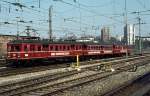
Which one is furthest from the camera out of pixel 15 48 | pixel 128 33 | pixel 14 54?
pixel 128 33

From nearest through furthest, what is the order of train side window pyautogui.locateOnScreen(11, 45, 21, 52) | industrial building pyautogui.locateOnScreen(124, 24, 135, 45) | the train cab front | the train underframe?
the train cab front
train side window pyautogui.locateOnScreen(11, 45, 21, 52)
the train underframe
industrial building pyautogui.locateOnScreen(124, 24, 135, 45)

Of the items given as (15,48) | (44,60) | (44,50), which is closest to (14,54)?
(15,48)

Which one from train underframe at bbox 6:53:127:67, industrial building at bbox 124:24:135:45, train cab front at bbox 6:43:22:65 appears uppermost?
industrial building at bbox 124:24:135:45

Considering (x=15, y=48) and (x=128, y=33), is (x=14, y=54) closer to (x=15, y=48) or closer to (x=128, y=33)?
(x=15, y=48)

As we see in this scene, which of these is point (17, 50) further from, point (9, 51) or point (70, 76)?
point (70, 76)

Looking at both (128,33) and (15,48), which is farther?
(128,33)

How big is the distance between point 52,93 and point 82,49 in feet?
109

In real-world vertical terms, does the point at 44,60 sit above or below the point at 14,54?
below

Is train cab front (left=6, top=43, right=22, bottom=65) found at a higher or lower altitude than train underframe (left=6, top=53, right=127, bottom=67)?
higher

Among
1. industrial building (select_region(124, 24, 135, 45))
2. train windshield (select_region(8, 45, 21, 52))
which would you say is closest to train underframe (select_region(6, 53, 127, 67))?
train windshield (select_region(8, 45, 21, 52))

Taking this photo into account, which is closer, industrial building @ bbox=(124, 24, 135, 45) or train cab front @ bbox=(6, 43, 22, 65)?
train cab front @ bbox=(6, 43, 22, 65)

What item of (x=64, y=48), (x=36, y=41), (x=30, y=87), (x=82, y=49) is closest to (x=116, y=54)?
(x=82, y=49)

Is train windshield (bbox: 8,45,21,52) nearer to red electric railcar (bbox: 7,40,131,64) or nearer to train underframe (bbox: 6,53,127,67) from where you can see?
red electric railcar (bbox: 7,40,131,64)

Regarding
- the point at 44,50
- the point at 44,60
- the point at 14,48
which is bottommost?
the point at 44,60
